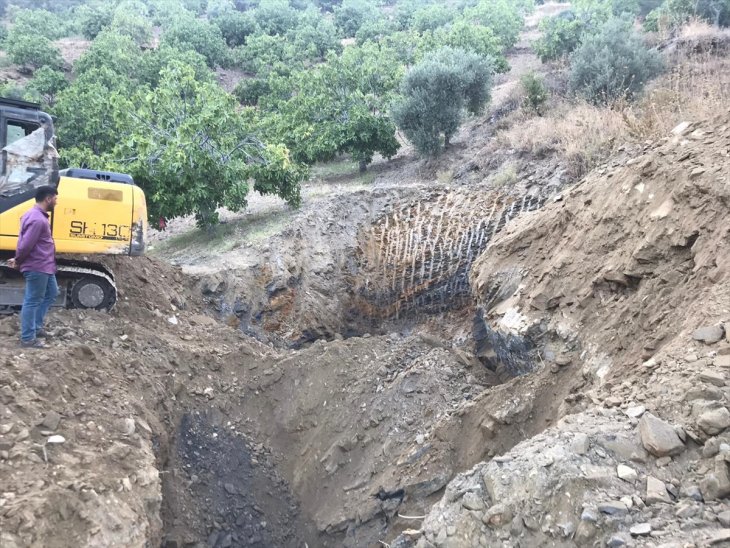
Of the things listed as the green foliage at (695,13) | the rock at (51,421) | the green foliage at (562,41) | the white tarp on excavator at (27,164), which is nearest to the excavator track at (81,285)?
the white tarp on excavator at (27,164)

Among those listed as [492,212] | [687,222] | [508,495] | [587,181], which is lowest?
[492,212]

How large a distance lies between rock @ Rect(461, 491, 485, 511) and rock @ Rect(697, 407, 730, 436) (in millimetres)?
1360

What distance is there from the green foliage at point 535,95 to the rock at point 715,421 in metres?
13.2

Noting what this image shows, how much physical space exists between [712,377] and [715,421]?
1.30 feet

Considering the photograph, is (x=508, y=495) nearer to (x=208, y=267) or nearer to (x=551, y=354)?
(x=551, y=354)

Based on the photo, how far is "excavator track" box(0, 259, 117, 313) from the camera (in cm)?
741

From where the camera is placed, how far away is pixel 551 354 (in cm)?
602

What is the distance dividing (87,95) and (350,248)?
12.1m

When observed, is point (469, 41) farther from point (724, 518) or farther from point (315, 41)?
point (724, 518)

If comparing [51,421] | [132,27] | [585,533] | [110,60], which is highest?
[585,533]

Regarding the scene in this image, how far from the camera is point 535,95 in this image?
15914 mm

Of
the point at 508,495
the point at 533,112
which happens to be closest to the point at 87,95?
the point at 533,112

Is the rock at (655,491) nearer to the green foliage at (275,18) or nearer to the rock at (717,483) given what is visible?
the rock at (717,483)

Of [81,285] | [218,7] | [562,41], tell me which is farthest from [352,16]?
[81,285]
